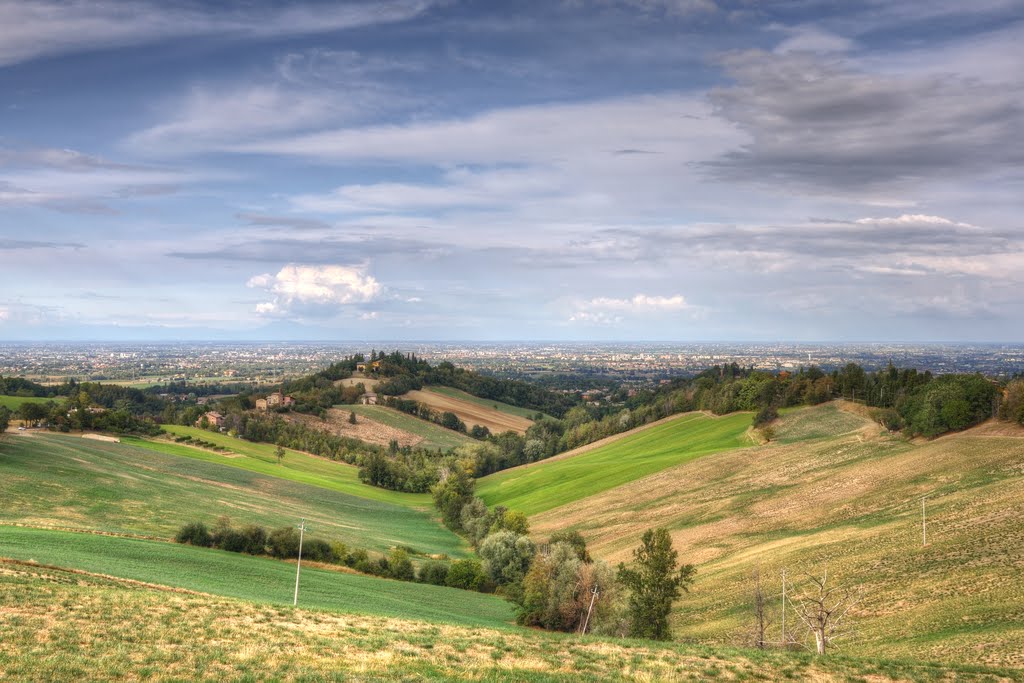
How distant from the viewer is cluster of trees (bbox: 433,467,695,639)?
3666cm

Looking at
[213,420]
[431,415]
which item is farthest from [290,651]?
[431,415]

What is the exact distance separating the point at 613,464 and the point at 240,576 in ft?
205

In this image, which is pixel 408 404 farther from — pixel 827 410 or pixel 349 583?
pixel 349 583

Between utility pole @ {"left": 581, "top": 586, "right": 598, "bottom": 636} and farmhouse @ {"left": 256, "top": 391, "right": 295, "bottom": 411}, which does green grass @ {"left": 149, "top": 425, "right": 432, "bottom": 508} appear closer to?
farmhouse @ {"left": 256, "top": 391, "right": 295, "bottom": 411}

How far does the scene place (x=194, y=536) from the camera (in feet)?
158

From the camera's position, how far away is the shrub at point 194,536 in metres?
48.2

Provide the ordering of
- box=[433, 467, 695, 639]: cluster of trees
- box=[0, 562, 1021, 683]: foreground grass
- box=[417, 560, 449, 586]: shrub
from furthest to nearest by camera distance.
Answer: box=[417, 560, 449, 586]: shrub → box=[433, 467, 695, 639]: cluster of trees → box=[0, 562, 1021, 683]: foreground grass

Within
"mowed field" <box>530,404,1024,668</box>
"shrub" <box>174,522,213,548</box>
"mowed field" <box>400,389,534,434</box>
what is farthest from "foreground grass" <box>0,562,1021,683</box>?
"mowed field" <box>400,389,534,434</box>

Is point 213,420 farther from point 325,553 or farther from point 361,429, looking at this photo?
point 325,553

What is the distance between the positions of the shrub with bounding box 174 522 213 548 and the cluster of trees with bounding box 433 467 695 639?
2141 cm

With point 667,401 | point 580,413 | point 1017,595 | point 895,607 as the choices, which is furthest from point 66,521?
point 580,413

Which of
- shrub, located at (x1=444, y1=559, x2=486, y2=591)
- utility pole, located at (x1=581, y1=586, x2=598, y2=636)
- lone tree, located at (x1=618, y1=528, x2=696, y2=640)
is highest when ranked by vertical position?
lone tree, located at (x1=618, y1=528, x2=696, y2=640)

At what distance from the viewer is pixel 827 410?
94.8m

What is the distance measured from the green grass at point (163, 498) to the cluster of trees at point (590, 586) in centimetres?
1410
